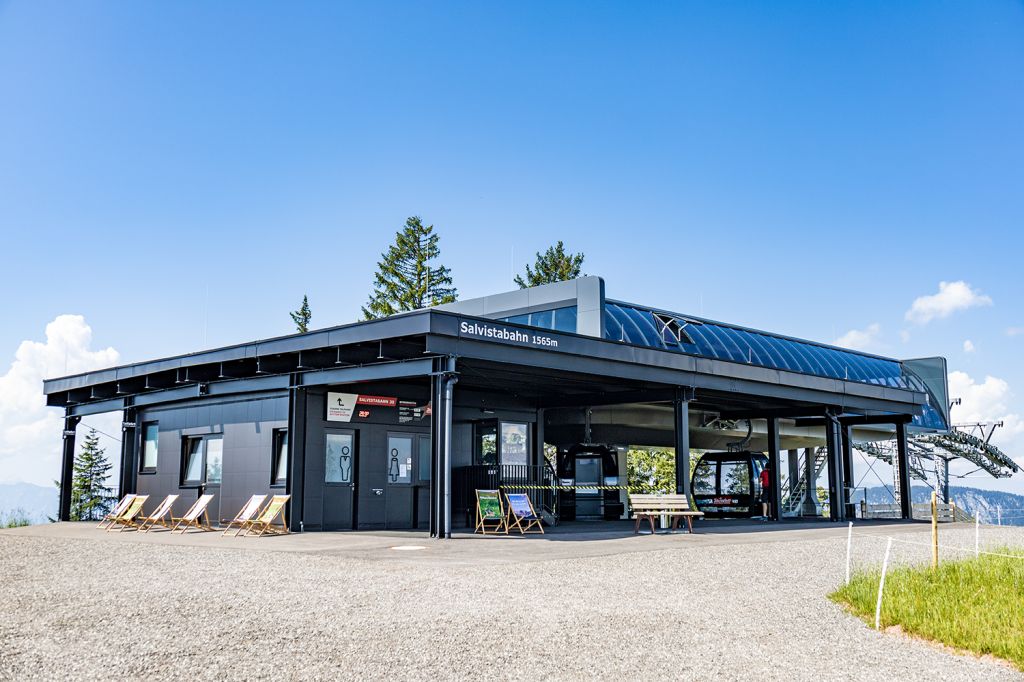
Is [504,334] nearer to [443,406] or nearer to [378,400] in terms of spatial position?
[443,406]

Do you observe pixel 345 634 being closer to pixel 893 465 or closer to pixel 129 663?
pixel 129 663

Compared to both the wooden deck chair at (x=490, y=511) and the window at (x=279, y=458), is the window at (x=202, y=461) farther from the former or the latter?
the wooden deck chair at (x=490, y=511)

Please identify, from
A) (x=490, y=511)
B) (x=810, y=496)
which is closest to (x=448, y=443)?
(x=490, y=511)

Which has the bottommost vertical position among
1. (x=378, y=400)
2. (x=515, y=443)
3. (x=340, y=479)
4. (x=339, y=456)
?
(x=340, y=479)

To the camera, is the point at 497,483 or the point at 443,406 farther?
the point at 497,483

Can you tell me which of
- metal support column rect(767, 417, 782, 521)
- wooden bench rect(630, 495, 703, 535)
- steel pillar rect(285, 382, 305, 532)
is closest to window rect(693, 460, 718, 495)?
metal support column rect(767, 417, 782, 521)

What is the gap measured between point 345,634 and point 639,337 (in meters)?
18.5

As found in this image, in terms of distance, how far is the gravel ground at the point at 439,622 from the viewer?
668cm

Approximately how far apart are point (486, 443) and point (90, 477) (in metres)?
49.4

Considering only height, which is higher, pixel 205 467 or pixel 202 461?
pixel 202 461

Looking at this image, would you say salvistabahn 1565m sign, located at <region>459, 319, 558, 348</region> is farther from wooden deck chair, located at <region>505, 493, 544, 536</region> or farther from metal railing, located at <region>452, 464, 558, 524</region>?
metal railing, located at <region>452, 464, 558, 524</region>

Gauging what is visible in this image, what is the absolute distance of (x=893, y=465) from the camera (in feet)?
152

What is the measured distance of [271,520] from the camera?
18.0 meters

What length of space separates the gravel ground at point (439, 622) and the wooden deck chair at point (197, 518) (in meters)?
6.67
